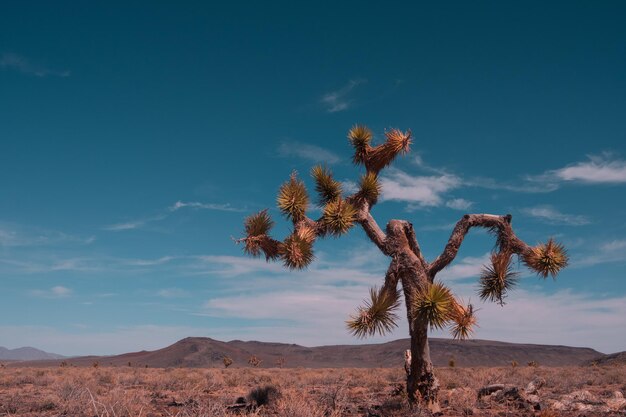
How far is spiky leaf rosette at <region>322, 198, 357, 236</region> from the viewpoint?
40.5 feet

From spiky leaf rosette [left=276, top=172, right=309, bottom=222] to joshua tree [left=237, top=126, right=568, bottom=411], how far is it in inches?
1.0

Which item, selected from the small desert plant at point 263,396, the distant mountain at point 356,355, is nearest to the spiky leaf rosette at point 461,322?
the small desert plant at point 263,396

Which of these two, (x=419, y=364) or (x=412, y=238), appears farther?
(x=412, y=238)

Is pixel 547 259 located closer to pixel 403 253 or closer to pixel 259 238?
pixel 403 253

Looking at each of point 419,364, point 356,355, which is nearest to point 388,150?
point 419,364

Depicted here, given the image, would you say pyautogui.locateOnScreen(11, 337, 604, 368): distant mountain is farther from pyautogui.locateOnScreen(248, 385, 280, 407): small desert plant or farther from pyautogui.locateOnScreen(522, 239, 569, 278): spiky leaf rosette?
pyautogui.locateOnScreen(522, 239, 569, 278): spiky leaf rosette

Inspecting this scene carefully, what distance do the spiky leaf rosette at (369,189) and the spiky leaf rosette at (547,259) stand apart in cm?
402

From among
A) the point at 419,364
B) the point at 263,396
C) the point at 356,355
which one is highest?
the point at 419,364

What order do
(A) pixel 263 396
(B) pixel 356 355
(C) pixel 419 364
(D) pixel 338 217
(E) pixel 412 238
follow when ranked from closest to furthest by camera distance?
(C) pixel 419 364 → (D) pixel 338 217 → (E) pixel 412 238 → (A) pixel 263 396 → (B) pixel 356 355

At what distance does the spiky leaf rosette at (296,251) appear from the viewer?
1164 centimetres

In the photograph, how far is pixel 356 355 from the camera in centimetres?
10069

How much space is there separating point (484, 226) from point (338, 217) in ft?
11.7

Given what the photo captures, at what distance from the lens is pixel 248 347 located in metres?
116

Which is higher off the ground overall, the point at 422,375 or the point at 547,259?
the point at 547,259
